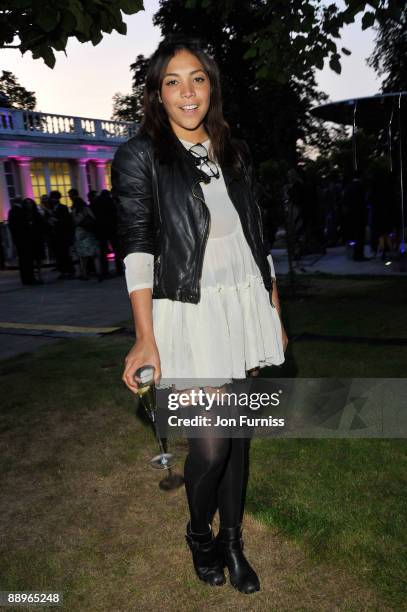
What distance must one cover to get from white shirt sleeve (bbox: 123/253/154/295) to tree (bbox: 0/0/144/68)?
6.72 ft

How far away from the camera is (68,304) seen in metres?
9.30

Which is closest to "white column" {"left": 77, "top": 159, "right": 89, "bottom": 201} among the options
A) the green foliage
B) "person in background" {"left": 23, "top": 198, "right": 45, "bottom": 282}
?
"person in background" {"left": 23, "top": 198, "right": 45, "bottom": 282}

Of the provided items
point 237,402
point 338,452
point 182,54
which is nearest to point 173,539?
point 237,402

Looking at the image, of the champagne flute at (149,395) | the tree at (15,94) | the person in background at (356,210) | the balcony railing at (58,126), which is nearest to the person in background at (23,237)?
the person in background at (356,210)

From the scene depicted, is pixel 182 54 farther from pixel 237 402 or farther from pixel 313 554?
pixel 313 554

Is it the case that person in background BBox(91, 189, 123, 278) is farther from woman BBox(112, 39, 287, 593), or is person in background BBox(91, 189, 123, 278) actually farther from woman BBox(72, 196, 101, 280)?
woman BBox(112, 39, 287, 593)

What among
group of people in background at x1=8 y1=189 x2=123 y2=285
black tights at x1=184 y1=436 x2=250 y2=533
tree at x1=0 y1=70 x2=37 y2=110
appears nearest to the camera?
black tights at x1=184 y1=436 x2=250 y2=533

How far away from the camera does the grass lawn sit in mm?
2279

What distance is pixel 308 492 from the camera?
9.74ft

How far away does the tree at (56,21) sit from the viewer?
3.27 meters

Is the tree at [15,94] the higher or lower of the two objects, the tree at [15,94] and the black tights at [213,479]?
the higher

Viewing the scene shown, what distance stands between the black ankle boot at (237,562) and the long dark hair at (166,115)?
1506 millimetres

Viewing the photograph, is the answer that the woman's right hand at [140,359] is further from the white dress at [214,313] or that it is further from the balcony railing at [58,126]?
the balcony railing at [58,126]

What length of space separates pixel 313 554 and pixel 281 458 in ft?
3.11
